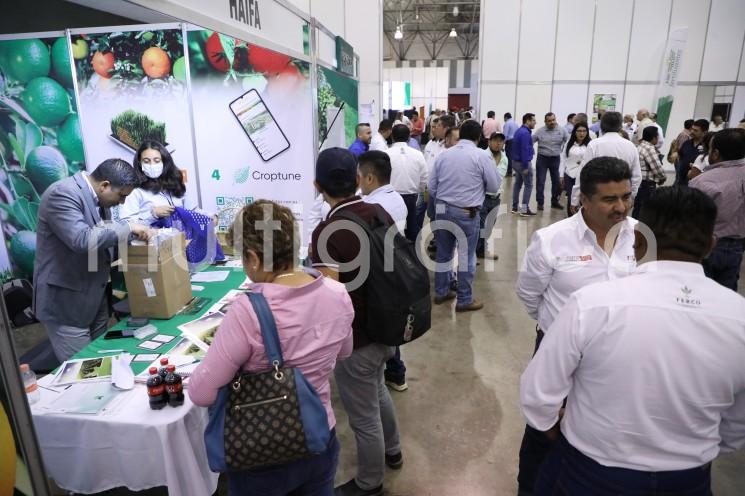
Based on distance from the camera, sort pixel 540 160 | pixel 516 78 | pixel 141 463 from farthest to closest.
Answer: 1. pixel 516 78
2. pixel 540 160
3. pixel 141 463

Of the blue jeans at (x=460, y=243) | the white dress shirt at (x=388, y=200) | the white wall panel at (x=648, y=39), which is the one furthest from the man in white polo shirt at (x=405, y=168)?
the white wall panel at (x=648, y=39)

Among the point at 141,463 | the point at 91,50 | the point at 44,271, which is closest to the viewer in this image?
the point at 141,463

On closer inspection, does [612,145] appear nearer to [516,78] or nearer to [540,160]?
[540,160]

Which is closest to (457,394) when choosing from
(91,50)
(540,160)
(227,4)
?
(227,4)

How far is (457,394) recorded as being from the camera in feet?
10.3

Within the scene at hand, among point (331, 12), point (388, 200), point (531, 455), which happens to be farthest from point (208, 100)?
point (331, 12)

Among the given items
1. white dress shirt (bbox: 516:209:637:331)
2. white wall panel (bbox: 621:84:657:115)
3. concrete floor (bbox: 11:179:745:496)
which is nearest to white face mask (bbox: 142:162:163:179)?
concrete floor (bbox: 11:179:745:496)

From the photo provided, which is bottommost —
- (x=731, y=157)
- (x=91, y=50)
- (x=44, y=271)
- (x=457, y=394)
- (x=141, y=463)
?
(x=457, y=394)

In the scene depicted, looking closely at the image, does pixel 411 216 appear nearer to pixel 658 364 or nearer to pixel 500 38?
pixel 658 364

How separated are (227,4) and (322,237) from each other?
1.38 m

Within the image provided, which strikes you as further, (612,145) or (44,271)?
(612,145)

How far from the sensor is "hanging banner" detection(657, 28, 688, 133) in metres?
11.5

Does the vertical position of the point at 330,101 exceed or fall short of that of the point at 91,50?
it falls short

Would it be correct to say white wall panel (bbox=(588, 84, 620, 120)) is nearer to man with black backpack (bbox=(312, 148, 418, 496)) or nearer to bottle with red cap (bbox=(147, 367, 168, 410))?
man with black backpack (bbox=(312, 148, 418, 496))
